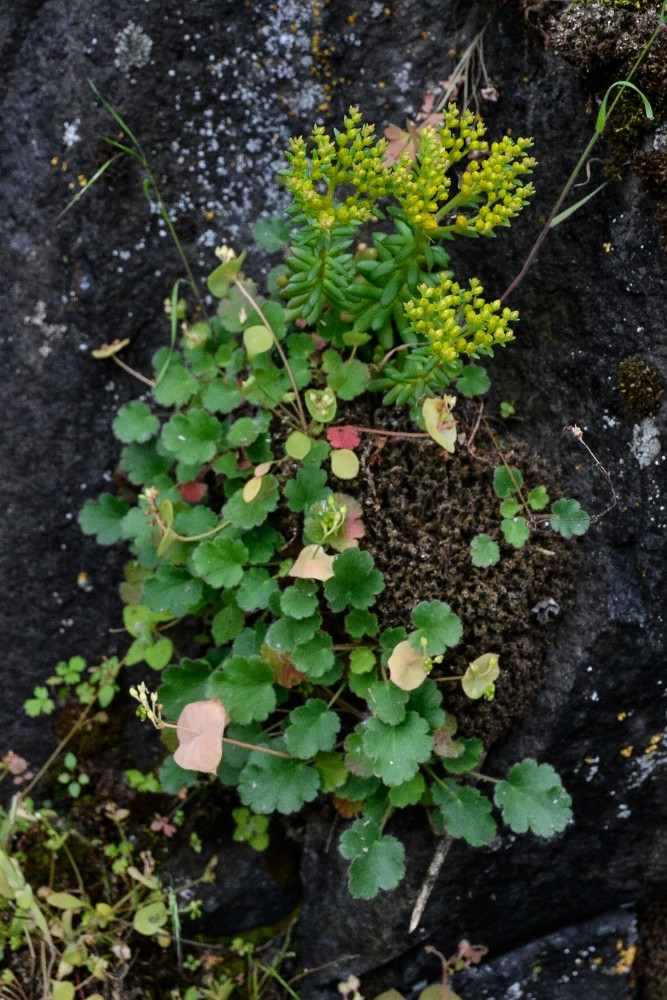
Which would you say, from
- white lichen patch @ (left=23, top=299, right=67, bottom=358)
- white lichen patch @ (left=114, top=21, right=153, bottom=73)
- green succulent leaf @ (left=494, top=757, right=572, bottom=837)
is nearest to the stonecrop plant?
green succulent leaf @ (left=494, top=757, right=572, bottom=837)

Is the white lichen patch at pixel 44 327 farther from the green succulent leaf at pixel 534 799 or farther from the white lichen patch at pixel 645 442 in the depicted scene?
the green succulent leaf at pixel 534 799

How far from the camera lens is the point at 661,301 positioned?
2.01m

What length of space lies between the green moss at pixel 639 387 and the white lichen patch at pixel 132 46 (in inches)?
64.3

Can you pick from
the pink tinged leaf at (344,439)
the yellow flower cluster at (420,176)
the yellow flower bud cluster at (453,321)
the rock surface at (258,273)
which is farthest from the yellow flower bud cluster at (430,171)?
the pink tinged leaf at (344,439)

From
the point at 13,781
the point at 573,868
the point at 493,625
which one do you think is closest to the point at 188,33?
the point at 493,625

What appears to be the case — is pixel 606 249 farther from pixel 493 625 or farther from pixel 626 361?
pixel 493 625

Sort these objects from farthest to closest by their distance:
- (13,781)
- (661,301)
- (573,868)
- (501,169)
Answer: (13,781), (573,868), (661,301), (501,169)

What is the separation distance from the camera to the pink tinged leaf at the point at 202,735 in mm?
1873

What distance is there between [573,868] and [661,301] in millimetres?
1583

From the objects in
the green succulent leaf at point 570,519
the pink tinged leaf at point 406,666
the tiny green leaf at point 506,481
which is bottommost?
the pink tinged leaf at point 406,666

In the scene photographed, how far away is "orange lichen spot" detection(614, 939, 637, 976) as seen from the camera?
8.12ft

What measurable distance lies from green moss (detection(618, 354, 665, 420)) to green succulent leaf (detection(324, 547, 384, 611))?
0.76 m

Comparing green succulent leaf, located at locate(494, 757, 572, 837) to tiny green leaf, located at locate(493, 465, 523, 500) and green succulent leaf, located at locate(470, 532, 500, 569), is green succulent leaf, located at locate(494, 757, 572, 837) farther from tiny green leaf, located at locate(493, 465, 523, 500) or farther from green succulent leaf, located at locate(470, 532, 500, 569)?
tiny green leaf, located at locate(493, 465, 523, 500)

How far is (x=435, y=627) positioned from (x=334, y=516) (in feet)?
1.20
